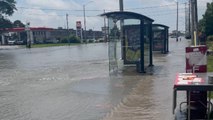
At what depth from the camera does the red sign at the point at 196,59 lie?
7.09m

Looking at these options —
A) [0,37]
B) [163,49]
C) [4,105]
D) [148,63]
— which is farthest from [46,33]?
[4,105]

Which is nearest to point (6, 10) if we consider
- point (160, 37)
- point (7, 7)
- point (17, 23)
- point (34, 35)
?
point (7, 7)

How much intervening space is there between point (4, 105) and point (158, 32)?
22971 millimetres

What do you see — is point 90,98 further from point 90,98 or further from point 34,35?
point 34,35

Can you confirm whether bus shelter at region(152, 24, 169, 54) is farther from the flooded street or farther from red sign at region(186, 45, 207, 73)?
red sign at region(186, 45, 207, 73)

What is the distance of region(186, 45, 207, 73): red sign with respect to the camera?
23.3ft

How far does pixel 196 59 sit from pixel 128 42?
39.3 ft

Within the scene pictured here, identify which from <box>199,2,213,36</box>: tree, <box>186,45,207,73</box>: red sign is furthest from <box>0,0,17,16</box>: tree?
<box>186,45,207,73</box>: red sign

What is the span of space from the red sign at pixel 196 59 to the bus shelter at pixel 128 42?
9181mm

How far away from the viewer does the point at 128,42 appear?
19.2 m

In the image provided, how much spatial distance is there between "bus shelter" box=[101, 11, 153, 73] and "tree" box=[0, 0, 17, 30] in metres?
70.4

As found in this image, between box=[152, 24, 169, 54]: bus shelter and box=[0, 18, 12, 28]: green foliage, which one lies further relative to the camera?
box=[0, 18, 12, 28]: green foliage

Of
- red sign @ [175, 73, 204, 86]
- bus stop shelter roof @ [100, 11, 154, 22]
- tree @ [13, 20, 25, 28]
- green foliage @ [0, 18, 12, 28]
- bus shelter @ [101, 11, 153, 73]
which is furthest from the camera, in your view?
tree @ [13, 20, 25, 28]

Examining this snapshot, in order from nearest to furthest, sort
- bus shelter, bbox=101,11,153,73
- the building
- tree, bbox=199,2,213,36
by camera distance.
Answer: bus shelter, bbox=101,11,153,73 → tree, bbox=199,2,213,36 → the building
